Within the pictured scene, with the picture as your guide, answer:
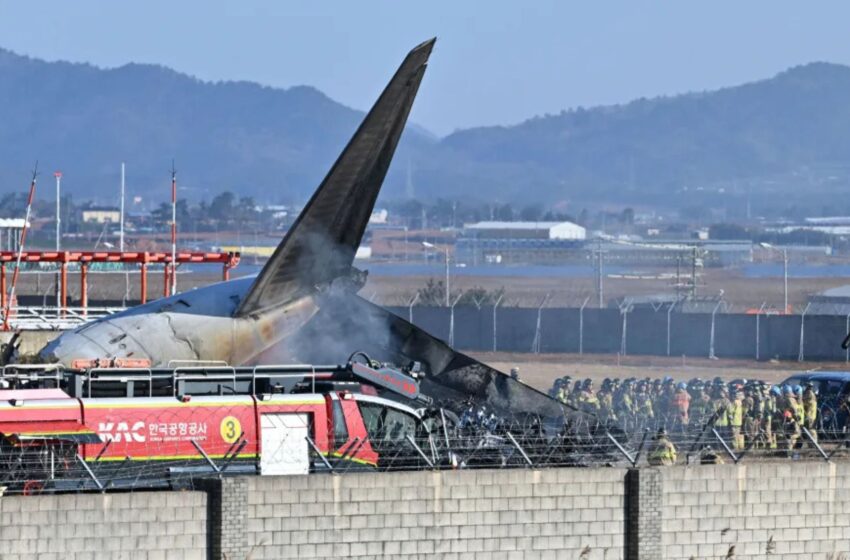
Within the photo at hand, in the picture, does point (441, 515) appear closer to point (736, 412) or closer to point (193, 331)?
point (736, 412)

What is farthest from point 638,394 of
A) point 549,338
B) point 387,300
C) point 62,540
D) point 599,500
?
point 387,300

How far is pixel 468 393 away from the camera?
37219mm

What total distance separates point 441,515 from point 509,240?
149 m

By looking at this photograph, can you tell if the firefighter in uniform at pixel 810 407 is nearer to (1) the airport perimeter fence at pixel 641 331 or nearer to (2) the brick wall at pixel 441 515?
(2) the brick wall at pixel 441 515

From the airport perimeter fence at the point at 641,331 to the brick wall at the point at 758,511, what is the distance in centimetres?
3271

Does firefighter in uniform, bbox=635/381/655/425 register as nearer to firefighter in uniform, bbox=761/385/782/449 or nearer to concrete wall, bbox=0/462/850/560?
firefighter in uniform, bbox=761/385/782/449

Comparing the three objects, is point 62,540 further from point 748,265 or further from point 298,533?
point 748,265

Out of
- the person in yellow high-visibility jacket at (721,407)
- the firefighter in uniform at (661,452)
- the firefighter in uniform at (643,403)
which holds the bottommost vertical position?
the firefighter in uniform at (643,403)

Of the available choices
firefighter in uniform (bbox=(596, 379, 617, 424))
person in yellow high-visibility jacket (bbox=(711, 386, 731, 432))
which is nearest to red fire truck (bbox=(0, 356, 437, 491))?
person in yellow high-visibility jacket (bbox=(711, 386, 731, 432))

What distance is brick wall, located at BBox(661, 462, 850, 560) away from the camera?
26.8m

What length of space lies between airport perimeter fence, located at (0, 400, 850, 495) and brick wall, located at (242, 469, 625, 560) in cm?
54

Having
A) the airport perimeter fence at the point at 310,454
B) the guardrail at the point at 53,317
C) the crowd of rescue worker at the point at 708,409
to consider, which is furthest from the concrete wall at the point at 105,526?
the guardrail at the point at 53,317

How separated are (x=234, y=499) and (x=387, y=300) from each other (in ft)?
224

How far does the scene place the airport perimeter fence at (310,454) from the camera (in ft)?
81.6
